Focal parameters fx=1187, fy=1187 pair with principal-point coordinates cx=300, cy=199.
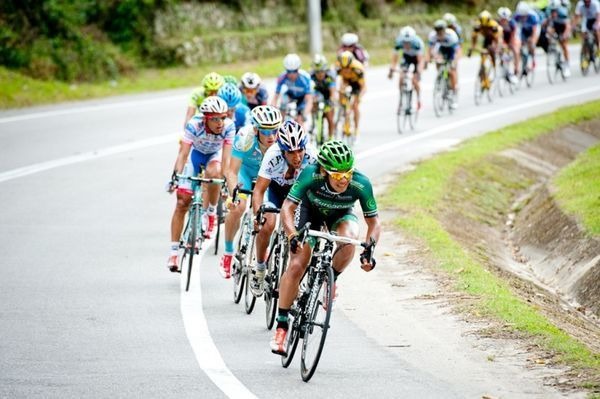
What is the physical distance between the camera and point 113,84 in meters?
32.2

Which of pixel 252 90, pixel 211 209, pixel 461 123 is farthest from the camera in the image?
pixel 461 123

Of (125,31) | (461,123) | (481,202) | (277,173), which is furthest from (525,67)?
(277,173)

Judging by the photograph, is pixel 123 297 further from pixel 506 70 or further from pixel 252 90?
pixel 506 70

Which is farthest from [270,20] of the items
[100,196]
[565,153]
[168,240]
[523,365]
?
[523,365]

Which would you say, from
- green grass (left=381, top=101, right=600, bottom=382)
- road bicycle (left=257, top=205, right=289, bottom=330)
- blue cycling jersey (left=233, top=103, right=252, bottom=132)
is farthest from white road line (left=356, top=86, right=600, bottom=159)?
road bicycle (left=257, top=205, right=289, bottom=330)

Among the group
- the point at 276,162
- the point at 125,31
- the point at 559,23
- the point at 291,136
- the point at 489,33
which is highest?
the point at 291,136

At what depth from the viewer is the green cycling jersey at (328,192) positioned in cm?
960

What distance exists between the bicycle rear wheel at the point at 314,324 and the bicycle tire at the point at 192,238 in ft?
10.2

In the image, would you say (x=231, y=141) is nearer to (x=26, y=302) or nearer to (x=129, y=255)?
(x=129, y=255)

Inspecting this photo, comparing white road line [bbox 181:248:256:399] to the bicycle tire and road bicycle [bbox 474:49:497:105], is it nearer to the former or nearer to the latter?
the bicycle tire

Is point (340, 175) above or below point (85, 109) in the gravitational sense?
above

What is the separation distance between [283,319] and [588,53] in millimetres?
26402

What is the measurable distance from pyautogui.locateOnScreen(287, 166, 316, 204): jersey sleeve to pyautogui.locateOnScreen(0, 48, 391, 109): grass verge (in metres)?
19.3

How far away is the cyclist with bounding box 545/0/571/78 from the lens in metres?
32.4
